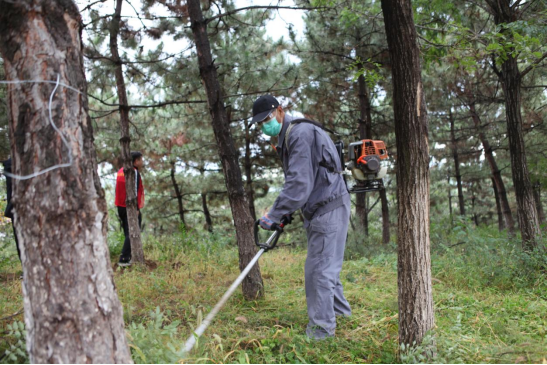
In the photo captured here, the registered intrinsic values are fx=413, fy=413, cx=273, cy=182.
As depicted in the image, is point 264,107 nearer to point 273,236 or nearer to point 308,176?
point 308,176

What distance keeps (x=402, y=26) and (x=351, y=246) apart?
6.41 meters

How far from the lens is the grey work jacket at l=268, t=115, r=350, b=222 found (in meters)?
3.61

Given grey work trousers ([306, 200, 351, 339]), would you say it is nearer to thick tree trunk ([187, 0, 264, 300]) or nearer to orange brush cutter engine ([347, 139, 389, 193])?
orange brush cutter engine ([347, 139, 389, 193])

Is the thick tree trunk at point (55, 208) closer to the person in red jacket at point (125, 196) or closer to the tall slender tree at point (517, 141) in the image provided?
the person in red jacket at point (125, 196)

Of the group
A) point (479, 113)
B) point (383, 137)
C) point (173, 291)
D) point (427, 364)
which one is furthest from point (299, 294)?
point (479, 113)

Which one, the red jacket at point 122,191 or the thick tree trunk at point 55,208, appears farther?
the red jacket at point 122,191

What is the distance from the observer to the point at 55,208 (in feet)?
7.09

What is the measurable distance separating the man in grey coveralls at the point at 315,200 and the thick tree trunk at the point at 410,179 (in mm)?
746

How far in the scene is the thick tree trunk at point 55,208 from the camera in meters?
2.12

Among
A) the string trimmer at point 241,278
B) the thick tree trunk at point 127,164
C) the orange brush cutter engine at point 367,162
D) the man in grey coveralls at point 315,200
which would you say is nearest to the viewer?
the string trimmer at point 241,278

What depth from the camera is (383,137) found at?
40.7 ft

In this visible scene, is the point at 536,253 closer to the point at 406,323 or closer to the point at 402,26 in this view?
the point at 406,323

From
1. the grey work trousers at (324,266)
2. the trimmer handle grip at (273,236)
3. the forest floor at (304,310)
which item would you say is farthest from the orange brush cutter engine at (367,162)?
the forest floor at (304,310)

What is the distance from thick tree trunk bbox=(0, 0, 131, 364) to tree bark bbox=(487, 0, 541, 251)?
6.42 m
